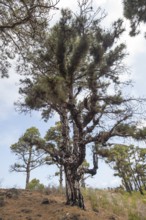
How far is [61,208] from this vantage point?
9.06m

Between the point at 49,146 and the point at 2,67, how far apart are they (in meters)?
3.27

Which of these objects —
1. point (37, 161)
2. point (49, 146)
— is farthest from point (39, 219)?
point (37, 161)

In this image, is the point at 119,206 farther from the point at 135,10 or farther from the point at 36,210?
the point at 135,10

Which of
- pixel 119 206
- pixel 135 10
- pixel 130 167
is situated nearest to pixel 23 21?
pixel 135 10

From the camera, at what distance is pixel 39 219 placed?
810cm

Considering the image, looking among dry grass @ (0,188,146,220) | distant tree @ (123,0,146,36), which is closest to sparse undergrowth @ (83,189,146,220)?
dry grass @ (0,188,146,220)

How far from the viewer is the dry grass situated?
832 cm

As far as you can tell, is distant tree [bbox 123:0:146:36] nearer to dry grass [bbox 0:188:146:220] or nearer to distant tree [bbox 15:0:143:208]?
distant tree [bbox 15:0:143:208]

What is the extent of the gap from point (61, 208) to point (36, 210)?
78cm

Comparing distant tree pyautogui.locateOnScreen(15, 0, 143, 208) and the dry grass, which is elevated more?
distant tree pyautogui.locateOnScreen(15, 0, 143, 208)

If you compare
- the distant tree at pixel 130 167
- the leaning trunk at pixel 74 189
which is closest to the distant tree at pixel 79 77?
the leaning trunk at pixel 74 189

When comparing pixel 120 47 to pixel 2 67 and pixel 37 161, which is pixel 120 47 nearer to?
pixel 2 67

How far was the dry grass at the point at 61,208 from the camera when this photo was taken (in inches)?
328

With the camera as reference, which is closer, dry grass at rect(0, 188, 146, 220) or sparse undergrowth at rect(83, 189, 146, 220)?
dry grass at rect(0, 188, 146, 220)
